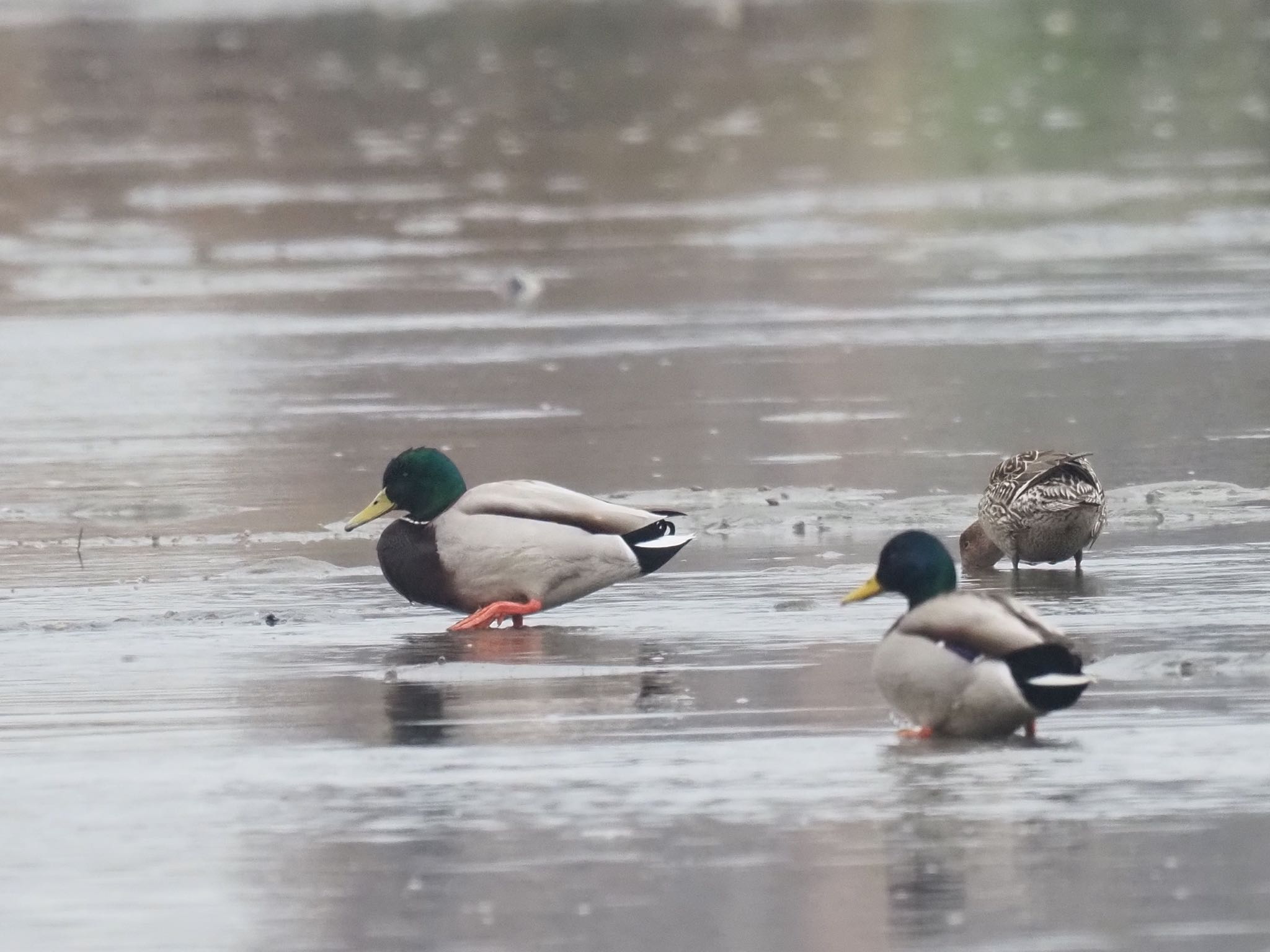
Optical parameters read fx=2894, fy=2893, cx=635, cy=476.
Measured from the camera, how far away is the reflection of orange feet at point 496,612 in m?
9.91

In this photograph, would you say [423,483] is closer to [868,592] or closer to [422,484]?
[422,484]

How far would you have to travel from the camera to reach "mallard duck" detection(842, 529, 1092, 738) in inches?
295

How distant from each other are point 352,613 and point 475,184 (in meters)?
18.3

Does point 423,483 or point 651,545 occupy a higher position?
point 423,483

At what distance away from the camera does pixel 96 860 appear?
22.4 feet

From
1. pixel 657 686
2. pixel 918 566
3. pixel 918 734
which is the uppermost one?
pixel 918 566

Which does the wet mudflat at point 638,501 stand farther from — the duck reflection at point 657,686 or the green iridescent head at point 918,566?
the green iridescent head at point 918,566

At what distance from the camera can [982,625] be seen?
763cm

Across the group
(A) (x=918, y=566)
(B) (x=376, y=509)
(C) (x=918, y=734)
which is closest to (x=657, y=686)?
(A) (x=918, y=566)

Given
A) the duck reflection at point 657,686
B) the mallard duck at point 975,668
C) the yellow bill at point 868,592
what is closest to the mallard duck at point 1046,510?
the duck reflection at point 657,686

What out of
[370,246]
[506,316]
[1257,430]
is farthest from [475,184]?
[1257,430]

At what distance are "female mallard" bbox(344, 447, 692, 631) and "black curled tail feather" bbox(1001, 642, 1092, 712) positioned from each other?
8.46 feet

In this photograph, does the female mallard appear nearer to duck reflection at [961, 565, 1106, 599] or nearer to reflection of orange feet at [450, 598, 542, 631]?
reflection of orange feet at [450, 598, 542, 631]

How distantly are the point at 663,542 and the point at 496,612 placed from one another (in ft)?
2.04
